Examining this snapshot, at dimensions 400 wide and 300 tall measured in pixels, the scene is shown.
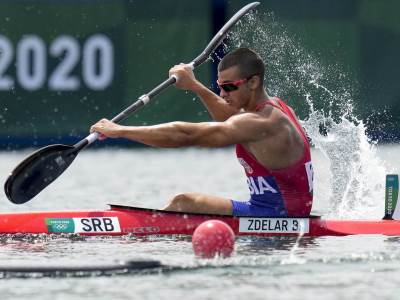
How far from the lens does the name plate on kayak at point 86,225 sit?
9.18 m

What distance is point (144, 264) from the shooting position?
293 inches

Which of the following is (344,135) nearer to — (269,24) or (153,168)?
(153,168)

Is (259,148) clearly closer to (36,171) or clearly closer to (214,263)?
(214,263)

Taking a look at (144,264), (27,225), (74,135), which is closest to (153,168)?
(74,135)

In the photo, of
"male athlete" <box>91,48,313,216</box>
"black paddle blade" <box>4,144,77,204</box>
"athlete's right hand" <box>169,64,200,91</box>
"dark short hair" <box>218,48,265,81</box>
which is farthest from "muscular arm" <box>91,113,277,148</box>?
"athlete's right hand" <box>169,64,200,91</box>

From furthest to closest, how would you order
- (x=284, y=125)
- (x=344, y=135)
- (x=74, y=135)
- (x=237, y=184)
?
(x=74, y=135), (x=237, y=184), (x=344, y=135), (x=284, y=125)

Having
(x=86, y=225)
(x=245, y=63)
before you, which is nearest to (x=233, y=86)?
(x=245, y=63)

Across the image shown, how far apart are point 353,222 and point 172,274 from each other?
7.89ft

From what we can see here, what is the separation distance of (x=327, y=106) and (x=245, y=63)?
6.64 m

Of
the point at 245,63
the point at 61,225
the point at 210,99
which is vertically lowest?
the point at 61,225

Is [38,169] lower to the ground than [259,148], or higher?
lower

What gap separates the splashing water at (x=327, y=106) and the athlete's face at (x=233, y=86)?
79.5 inches

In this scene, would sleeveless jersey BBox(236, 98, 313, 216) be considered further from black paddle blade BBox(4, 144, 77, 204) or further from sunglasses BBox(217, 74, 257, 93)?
black paddle blade BBox(4, 144, 77, 204)

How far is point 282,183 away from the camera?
9.11 meters
